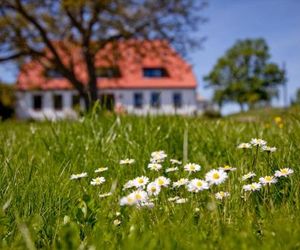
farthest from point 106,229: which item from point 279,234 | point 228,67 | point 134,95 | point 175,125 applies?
point 228,67

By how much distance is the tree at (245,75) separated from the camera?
7656 centimetres

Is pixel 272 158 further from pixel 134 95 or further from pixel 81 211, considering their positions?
pixel 134 95

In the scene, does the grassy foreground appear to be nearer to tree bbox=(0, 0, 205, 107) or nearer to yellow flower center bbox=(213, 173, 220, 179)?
yellow flower center bbox=(213, 173, 220, 179)

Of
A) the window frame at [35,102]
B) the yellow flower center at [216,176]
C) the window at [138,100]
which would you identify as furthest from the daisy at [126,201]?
the window frame at [35,102]

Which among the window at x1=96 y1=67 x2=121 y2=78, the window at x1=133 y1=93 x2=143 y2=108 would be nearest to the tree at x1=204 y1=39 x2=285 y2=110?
the window at x1=133 y1=93 x2=143 y2=108

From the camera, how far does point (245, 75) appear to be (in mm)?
78562

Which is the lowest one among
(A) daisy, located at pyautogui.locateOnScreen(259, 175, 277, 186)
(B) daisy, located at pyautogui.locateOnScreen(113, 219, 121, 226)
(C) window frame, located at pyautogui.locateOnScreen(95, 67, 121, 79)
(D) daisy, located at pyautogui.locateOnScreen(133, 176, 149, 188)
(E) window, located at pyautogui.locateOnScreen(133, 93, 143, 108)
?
(E) window, located at pyautogui.locateOnScreen(133, 93, 143, 108)

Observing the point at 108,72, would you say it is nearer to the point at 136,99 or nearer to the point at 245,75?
the point at 136,99

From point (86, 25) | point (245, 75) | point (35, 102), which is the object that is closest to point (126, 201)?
point (86, 25)

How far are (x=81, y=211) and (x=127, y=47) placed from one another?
2740 centimetres

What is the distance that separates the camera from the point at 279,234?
4.68 ft

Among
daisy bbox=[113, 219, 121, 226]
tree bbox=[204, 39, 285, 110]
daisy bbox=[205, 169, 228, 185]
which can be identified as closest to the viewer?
daisy bbox=[113, 219, 121, 226]

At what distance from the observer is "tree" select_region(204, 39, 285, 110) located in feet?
251

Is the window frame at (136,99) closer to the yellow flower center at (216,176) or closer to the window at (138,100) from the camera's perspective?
the window at (138,100)
